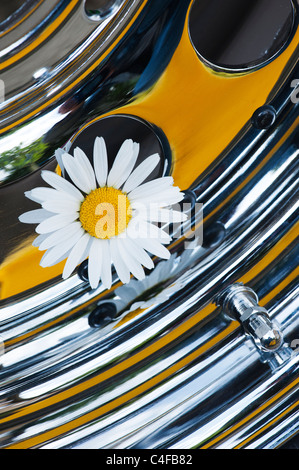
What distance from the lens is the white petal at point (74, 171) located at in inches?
12.6

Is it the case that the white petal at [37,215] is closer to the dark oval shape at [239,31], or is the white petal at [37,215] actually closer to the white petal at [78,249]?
the white petal at [78,249]

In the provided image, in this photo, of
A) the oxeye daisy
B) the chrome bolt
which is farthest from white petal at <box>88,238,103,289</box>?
the chrome bolt

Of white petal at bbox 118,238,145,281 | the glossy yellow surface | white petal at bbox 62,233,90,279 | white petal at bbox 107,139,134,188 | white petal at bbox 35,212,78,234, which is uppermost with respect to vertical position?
the glossy yellow surface

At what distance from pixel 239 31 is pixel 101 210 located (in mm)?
176

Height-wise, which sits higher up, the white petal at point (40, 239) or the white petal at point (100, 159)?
the white petal at point (100, 159)

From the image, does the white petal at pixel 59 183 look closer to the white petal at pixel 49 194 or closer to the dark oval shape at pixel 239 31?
the white petal at pixel 49 194

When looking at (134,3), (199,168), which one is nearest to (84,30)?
(134,3)

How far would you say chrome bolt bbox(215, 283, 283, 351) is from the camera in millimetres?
387

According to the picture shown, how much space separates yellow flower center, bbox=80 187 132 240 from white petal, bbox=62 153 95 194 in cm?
1

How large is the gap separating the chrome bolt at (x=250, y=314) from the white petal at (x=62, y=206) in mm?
167

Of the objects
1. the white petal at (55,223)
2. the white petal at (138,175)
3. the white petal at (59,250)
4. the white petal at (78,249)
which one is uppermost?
the white petal at (138,175)

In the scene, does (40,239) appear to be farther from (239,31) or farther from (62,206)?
(239,31)

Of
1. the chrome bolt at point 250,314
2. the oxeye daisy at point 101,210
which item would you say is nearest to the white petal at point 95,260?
the oxeye daisy at point 101,210

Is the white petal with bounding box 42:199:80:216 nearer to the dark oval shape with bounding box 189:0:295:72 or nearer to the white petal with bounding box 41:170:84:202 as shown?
the white petal with bounding box 41:170:84:202
